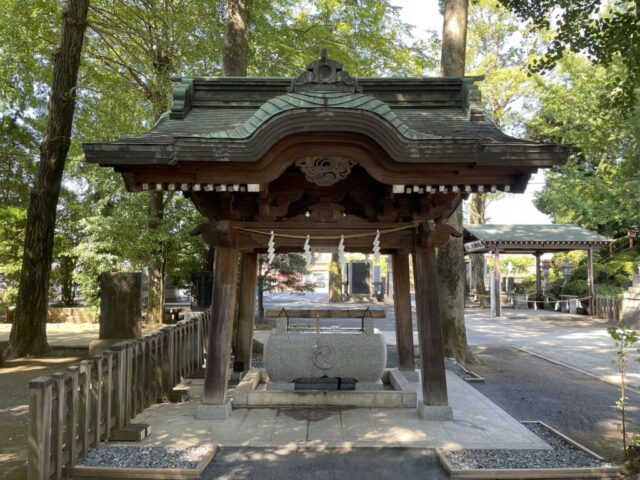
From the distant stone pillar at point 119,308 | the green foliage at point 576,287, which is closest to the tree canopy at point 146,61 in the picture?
the distant stone pillar at point 119,308

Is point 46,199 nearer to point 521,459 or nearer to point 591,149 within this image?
point 521,459

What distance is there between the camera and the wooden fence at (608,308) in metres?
19.3

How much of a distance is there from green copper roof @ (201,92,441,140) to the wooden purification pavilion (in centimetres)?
2

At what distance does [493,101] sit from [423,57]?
15.5 meters

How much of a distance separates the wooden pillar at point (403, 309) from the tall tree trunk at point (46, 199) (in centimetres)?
889

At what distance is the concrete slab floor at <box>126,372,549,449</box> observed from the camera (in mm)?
5133

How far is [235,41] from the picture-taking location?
11.0 metres

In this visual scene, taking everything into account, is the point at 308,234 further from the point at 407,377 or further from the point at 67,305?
the point at 67,305

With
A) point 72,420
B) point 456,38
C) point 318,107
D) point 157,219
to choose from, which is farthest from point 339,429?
point 157,219

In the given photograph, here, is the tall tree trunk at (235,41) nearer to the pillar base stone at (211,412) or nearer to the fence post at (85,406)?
the pillar base stone at (211,412)

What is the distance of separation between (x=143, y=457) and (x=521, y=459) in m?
3.97

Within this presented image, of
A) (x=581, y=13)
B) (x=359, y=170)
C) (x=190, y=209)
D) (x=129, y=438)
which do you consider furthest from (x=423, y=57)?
(x=129, y=438)

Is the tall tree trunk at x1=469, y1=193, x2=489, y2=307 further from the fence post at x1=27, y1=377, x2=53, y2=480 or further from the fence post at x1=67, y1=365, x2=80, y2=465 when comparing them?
the fence post at x1=27, y1=377, x2=53, y2=480

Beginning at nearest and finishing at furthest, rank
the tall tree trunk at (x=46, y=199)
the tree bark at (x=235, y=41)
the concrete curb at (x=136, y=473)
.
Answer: the concrete curb at (x=136, y=473) < the tree bark at (x=235, y=41) < the tall tree trunk at (x=46, y=199)
